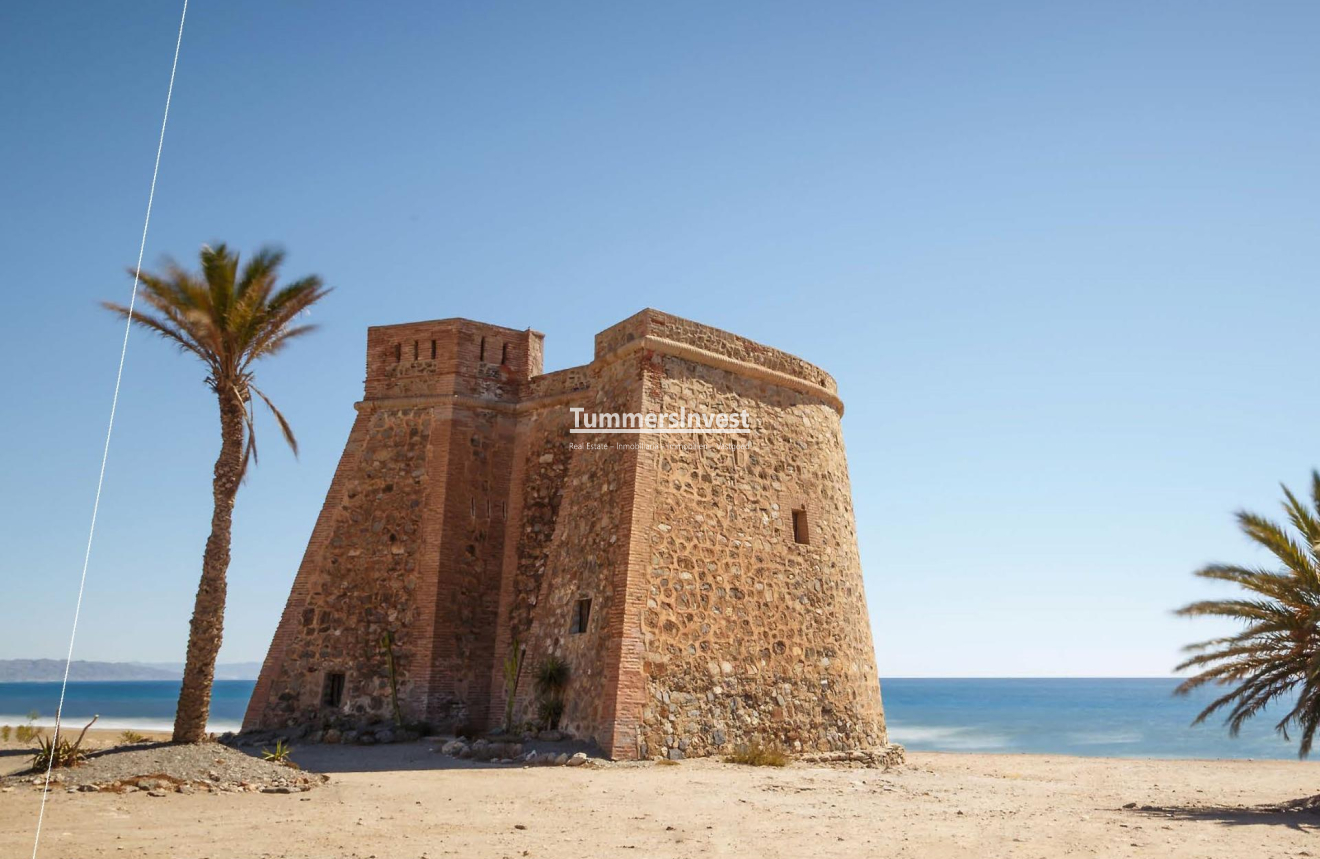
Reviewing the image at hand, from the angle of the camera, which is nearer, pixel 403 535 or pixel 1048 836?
pixel 1048 836

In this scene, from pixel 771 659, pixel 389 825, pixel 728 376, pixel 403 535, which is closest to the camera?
pixel 389 825

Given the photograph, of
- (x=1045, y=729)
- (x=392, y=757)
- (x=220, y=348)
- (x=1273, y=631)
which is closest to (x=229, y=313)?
(x=220, y=348)

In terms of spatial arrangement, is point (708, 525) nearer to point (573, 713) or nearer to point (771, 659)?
point (771, 659)

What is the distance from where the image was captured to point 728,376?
Answer: 17.8 m

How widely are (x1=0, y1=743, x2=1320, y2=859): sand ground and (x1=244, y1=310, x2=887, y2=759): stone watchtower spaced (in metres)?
2.06

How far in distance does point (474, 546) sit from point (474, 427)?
245 centimetres

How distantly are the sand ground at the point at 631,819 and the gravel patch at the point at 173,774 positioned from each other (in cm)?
37

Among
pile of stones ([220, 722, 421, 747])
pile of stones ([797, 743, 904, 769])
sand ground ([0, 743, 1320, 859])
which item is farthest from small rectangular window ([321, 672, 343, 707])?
pile of stones ([797, 743, 904, 769])

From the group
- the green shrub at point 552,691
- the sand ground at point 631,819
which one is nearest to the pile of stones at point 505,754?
the sand ground at point 631,819

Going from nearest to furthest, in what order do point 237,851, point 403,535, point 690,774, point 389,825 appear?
point 237,851 < point 389,825 < point 690,774 < point 403,535

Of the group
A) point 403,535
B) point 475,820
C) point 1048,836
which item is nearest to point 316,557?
point 403,535

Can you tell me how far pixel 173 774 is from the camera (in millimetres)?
11281

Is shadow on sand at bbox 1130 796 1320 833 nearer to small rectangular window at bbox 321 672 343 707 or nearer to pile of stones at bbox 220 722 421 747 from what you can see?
pile of stones at bbox 220 722 421 747

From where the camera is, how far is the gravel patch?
35.3 feet
